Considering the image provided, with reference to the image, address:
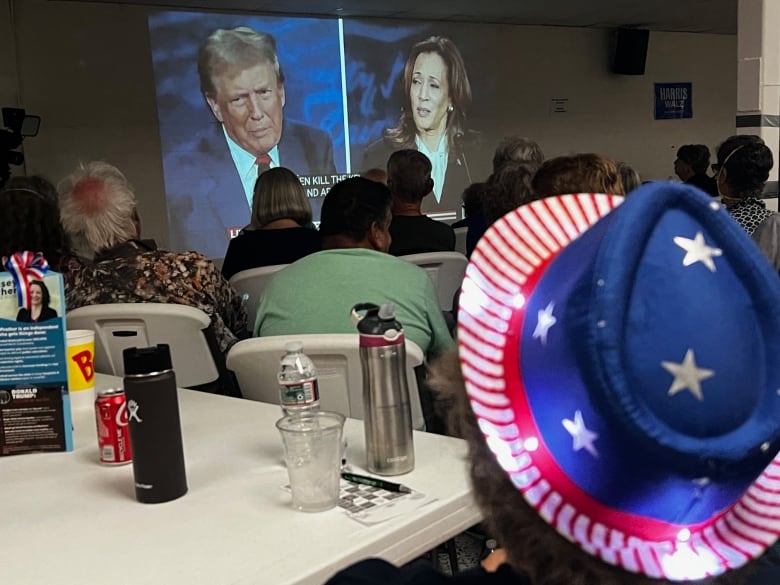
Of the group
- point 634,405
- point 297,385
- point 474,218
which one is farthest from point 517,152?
point 634,405

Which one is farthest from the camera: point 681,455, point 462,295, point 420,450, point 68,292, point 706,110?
point 706,110

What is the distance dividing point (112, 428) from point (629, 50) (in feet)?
27.3

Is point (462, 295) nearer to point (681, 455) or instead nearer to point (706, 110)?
point (681, 455)

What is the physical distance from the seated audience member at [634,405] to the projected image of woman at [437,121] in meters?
6.43

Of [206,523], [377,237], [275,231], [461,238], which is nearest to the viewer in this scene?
[206,523]

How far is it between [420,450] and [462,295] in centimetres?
64

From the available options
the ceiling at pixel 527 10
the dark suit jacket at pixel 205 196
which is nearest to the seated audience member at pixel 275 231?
the dark suit jacket at pixel 205 196

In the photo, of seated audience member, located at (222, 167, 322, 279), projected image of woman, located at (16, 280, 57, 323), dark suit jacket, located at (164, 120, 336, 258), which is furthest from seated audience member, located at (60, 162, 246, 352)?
dark suit jacket, located at (164, 120, 336, 258)

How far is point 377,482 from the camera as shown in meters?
1.16

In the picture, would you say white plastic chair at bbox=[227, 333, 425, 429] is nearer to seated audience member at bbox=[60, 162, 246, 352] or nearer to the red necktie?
seated audience member at bbox=[60, 162, 246, 352]

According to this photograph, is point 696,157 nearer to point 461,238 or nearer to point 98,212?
point 461,238

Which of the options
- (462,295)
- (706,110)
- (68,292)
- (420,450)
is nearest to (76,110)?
(68,292)

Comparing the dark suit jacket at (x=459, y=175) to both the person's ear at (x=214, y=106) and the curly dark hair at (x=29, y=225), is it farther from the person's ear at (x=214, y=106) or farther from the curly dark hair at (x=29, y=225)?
the curly dark hair at (x=29, y=225)

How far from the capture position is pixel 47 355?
53.7 inches
